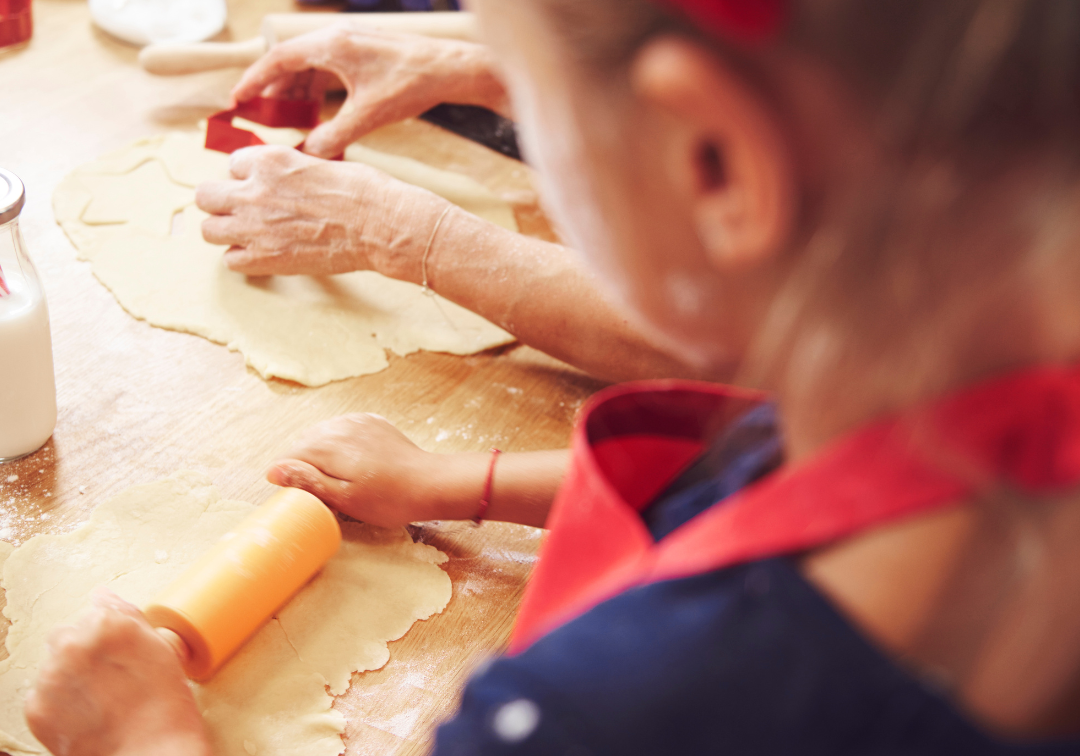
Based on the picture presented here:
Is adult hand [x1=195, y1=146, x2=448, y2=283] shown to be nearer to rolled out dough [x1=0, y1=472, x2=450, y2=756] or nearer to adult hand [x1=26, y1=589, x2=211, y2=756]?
rolled out dough [x1=0, y1=472, x2=450, y2=756]

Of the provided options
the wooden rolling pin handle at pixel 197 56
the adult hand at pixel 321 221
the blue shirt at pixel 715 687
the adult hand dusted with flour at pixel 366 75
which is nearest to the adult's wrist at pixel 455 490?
the adult hand at pixel 321 221

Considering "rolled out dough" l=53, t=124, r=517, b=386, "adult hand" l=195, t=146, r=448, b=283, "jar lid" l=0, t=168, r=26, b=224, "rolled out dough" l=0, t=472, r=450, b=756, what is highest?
"jar lid" l=0, t=168, r=26, b=224

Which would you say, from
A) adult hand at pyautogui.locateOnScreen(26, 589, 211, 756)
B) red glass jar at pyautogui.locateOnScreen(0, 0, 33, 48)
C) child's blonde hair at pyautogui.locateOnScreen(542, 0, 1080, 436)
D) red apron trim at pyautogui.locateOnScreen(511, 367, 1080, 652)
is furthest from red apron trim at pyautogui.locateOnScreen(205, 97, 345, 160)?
child's blonde hair at pyautogui.locateOnScreen(542, 0, 1080, 436)

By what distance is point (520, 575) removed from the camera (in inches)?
37.4

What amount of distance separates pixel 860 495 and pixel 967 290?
0.38 feet

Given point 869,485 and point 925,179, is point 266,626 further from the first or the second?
point 925,179

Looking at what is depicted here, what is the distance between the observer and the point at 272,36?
1.66 meters

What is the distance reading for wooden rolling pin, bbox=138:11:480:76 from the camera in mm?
1632

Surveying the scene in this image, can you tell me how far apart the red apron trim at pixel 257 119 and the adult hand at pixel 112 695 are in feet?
3.13

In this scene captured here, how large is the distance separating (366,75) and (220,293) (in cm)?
53

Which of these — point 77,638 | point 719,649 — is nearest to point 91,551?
point 77,638

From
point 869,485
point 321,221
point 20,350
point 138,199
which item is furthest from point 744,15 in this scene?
point 138,199

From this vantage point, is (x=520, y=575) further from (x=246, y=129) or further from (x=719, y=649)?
(x=246, y=129)

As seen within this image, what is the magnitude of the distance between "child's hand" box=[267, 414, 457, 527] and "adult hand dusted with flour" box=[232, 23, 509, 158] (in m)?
0.69
